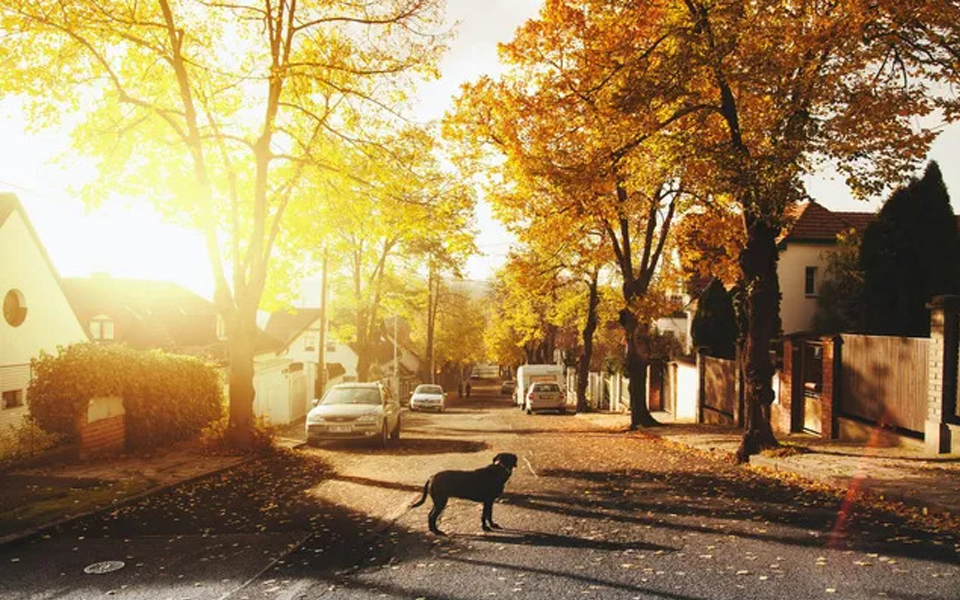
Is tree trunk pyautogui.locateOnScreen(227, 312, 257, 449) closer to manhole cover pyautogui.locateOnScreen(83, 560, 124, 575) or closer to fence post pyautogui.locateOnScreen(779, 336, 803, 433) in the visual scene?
manhole cover pyautogui.locateOnScreen(83, 560, 124, 575)

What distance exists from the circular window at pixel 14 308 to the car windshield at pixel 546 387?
992 inches

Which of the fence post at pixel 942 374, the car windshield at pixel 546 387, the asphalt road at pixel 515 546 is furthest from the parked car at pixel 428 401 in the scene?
the fence post at pixel 942 374

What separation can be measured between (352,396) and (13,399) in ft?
A: 24.9

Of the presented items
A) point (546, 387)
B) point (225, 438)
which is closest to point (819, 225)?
point (546, 387)

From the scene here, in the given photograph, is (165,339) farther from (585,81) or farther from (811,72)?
(811,72)

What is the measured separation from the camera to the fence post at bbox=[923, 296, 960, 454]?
1336cm

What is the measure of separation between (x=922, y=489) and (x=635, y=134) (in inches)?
334

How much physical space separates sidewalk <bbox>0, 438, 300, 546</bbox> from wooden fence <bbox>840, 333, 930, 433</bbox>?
42.5ft

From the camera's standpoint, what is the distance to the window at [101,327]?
4138 centimetres

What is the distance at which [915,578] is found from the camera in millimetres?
6246

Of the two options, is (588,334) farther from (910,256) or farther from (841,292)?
(910,256)

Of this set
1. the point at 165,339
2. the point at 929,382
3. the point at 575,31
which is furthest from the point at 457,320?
the point at 929,382

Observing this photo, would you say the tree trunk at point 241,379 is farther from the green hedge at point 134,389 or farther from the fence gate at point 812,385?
the fence gate at point 812,385

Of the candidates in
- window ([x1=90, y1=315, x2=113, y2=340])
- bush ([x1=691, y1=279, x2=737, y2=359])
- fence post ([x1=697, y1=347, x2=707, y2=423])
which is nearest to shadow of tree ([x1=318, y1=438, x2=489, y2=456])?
fence post ([x1=697, y1=347, x2=707, y2=423])
